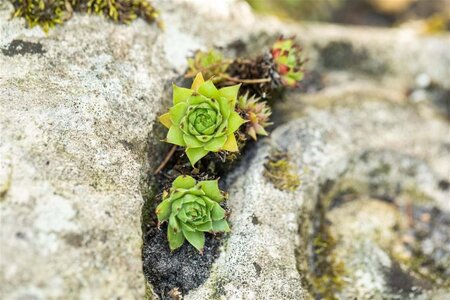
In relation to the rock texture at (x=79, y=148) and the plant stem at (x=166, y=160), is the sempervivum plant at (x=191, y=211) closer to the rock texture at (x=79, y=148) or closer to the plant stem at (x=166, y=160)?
the rock texture at (x=79, y=148)

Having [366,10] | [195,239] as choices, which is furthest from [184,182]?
[366,10]

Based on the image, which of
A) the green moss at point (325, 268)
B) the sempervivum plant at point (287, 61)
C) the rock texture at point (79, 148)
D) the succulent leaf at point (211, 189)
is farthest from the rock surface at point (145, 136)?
the sempervivum plant at point (287, 61)

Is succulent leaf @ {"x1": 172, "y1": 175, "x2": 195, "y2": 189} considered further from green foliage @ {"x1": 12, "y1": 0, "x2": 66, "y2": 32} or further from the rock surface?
green foliage @ {"x1": 12, "y1": 0, "x2": 66, "y2": 32}

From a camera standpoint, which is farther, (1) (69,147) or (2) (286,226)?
(2) (286,226)

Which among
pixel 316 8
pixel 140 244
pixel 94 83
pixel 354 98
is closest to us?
pixel 140 244

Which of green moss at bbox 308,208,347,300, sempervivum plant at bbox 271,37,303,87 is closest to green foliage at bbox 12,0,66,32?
sempervivum plant at bbox 271,37,303,87

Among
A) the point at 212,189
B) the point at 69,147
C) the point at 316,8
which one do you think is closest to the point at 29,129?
the point at 69,147

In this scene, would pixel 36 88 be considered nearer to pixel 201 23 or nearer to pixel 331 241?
pixel 201 23
